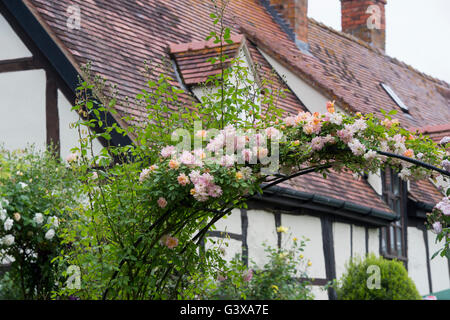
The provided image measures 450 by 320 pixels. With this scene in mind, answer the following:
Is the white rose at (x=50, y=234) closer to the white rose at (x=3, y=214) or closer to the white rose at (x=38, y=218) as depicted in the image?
the white rose at (x=38, y=218)

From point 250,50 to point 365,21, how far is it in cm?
954

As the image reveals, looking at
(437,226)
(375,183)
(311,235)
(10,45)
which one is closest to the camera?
(437,226)

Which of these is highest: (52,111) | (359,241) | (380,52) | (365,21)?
(365,21)

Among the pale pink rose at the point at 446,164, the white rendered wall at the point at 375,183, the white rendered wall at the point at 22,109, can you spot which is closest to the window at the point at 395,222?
the white rendered wall at the point at 375,183

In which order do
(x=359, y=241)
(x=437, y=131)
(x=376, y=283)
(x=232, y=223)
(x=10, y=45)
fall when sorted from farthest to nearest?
(x=437, y=131), (x=359, y=241), (x=376, y=283), (x=232, y=223), (x=10, y=45)

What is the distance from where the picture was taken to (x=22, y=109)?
8836 mm

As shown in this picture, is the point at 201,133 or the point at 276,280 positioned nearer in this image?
the point at 201,133

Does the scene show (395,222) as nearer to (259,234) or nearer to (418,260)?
(418,260)

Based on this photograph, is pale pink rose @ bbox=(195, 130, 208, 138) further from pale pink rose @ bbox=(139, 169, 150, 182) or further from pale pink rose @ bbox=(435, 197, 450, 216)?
pale pink rose @ bbox=(435, 197, 450, 216)

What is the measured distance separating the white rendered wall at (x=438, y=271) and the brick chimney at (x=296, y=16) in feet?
14.8

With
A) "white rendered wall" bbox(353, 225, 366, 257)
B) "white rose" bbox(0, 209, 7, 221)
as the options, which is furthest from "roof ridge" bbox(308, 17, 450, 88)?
"white rose" bbox(0, 209, 7, 221)

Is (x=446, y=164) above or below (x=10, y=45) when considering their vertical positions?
below

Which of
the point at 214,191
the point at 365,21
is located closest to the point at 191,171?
the point at 214,191

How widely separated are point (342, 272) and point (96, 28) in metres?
5.11
